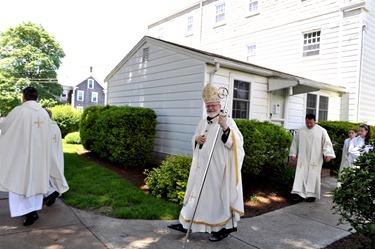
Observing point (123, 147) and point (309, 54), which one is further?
point (309, 54)

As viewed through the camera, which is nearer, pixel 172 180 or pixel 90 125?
pixel 172 180

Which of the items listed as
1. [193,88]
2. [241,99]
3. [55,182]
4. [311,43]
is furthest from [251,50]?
[55,182]

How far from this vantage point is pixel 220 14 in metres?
19.0

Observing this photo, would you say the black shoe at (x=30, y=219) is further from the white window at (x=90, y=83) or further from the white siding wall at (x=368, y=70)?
the white window at (x=90, y=83)

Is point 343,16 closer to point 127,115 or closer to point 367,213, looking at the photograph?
point 127,115

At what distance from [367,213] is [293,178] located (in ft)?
13.3

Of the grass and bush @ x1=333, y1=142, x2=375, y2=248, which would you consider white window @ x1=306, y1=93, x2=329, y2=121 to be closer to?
the grass

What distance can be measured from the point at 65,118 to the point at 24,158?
14865mm

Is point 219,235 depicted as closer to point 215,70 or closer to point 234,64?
point 215,70

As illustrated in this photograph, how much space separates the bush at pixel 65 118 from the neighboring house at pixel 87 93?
23.9 metres

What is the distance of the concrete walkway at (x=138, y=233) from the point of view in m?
A: 3.98

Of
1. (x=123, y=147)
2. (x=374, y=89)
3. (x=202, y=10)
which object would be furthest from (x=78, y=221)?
(x=202, y=10)

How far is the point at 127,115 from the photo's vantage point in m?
8.52

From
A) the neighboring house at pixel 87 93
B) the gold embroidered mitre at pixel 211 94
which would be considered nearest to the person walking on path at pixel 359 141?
the gold embroidered mitre at pixel 211 94
